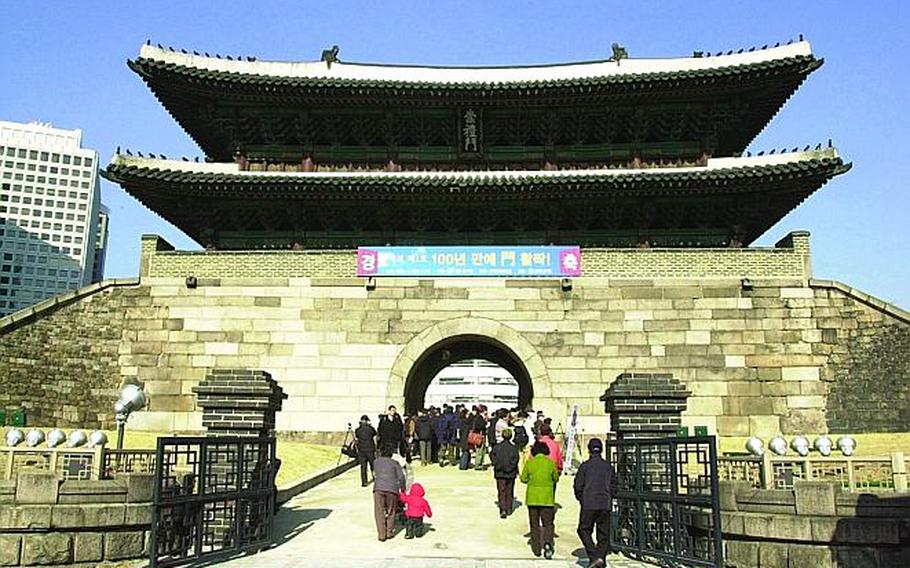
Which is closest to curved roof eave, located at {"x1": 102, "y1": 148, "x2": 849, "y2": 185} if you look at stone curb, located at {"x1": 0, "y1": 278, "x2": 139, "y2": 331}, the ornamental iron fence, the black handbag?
stone curb, located at {"x1": 0, "y1": 278, "x2": 139, "y2": 331}

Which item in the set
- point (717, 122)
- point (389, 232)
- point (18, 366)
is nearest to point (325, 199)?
point (389, 232)

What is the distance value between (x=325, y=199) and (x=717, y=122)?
485 inches

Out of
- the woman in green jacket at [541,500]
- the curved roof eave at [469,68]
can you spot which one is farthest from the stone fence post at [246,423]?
the curved roof eave at [469,68]

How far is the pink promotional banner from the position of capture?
21484 mm

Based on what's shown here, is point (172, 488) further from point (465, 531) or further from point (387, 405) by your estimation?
point (387, 405)

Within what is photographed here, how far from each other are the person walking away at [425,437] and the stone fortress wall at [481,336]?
7.56 feet

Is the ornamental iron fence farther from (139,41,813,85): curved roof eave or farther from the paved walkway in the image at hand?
(139,41,813,85): curved roof eave

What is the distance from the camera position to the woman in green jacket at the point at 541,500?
9883mm

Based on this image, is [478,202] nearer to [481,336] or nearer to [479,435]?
[481,336]

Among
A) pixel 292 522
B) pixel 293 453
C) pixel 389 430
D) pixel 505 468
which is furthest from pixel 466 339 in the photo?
pixel 292 522

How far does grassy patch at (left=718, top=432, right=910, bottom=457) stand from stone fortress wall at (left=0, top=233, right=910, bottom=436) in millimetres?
586

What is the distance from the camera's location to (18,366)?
2011 cm

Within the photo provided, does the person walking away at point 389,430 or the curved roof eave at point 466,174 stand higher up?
the curved roof eave at point 466,174

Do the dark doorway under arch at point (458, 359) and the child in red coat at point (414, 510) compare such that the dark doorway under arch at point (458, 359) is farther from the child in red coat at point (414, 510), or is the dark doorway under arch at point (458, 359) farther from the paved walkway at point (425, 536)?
the child in red coat at point (414, 510)
